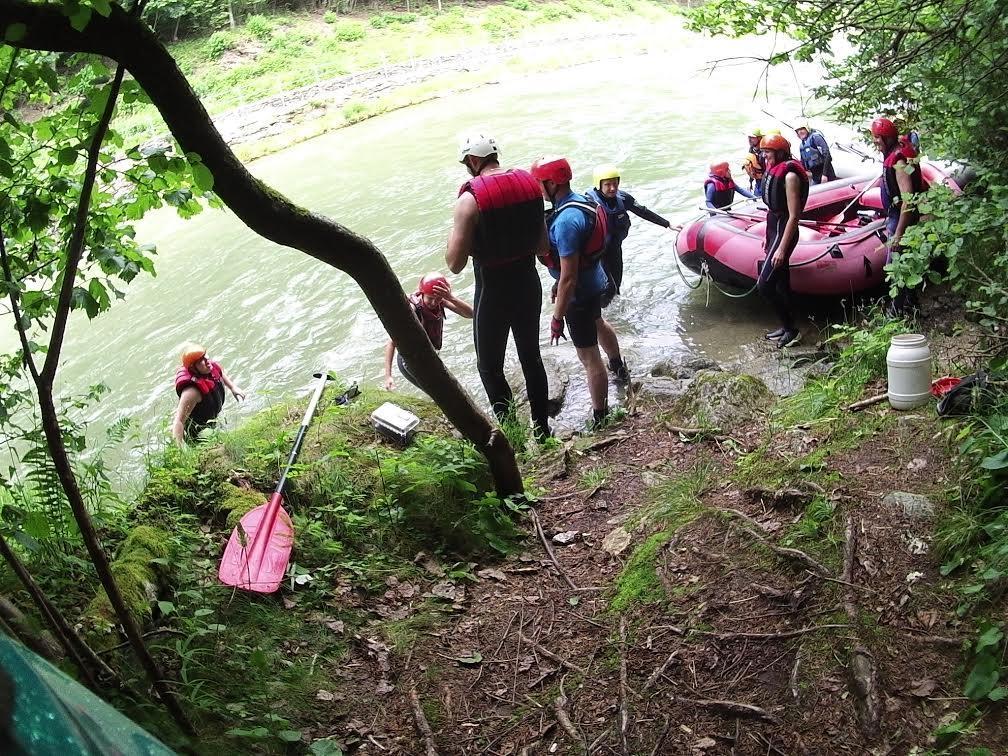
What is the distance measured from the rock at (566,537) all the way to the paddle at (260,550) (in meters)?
1.33

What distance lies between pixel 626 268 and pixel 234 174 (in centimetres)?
801

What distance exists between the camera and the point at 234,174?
2.77 m

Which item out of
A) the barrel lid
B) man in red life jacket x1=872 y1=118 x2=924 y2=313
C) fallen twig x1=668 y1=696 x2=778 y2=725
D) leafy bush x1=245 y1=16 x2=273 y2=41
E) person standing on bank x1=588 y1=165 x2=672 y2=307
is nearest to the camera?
fallen twig x1=668 y1=696 x2=778 y2=725

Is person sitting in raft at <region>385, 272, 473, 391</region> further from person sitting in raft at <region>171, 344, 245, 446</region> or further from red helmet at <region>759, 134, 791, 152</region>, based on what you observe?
red helmet at <region>759, 134, 791, 152</region>

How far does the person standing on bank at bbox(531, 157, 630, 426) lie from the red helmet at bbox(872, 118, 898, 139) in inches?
98.3

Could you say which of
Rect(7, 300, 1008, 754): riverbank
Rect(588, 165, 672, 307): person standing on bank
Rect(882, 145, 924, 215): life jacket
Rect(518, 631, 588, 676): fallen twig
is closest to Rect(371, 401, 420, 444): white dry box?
Rect(7, 300, 1008, 754): riverbank

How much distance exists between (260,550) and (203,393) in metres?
3.57

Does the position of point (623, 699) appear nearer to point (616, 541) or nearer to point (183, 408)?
point (616, 541)

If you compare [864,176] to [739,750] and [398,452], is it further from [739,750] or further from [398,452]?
[739,750]

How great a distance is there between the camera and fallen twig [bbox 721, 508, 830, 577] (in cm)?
305

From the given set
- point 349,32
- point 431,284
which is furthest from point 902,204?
point 349,32

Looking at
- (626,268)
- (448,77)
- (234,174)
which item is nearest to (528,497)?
(234,174)

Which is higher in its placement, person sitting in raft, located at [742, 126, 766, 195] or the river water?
person sitting in raft, located at [742, 126, 766, 195]

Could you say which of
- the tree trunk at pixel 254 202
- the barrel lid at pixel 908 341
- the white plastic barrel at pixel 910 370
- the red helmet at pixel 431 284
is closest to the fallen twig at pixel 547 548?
the tree trunk at pixel 254 202
